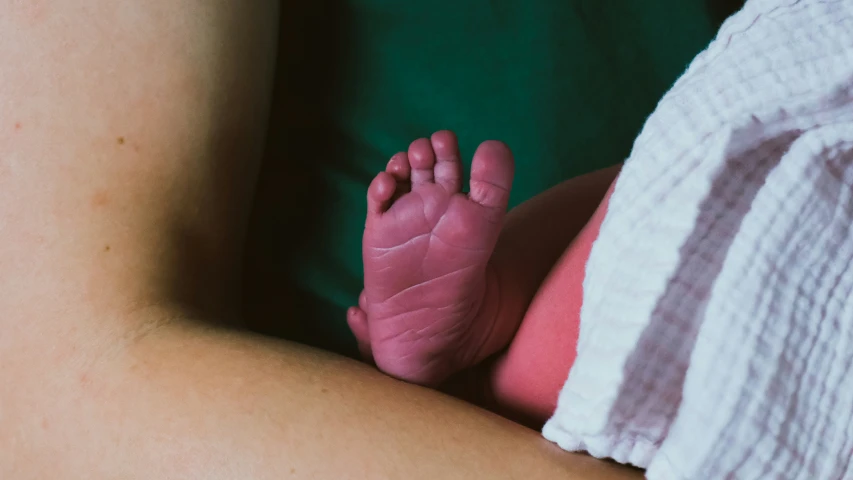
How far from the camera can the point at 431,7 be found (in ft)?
2.74

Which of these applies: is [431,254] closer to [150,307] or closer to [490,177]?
[490,177]

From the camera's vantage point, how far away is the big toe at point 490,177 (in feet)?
1.84

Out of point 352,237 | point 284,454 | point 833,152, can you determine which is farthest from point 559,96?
point 284,454

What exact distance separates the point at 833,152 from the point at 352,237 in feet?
1.53

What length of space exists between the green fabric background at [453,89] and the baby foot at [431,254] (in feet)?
0.66

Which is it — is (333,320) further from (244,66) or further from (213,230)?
(244,66)

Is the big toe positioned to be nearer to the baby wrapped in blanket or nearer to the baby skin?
the baby skin

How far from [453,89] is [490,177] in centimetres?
29

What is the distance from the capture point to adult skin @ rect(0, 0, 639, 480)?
18.2 inches

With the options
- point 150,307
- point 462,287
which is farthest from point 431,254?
point 150,307

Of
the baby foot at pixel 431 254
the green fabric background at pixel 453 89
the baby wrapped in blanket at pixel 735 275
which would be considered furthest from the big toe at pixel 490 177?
the green fabric background at pixel 453 89

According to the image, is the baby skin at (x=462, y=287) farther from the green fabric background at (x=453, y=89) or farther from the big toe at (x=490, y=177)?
the green fabric background at (x=453, y=89)

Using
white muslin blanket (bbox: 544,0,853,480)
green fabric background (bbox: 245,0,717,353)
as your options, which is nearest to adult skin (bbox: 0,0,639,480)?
white muslin blanket (bbox: 544,0,853,480)

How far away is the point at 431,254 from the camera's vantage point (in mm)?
571
